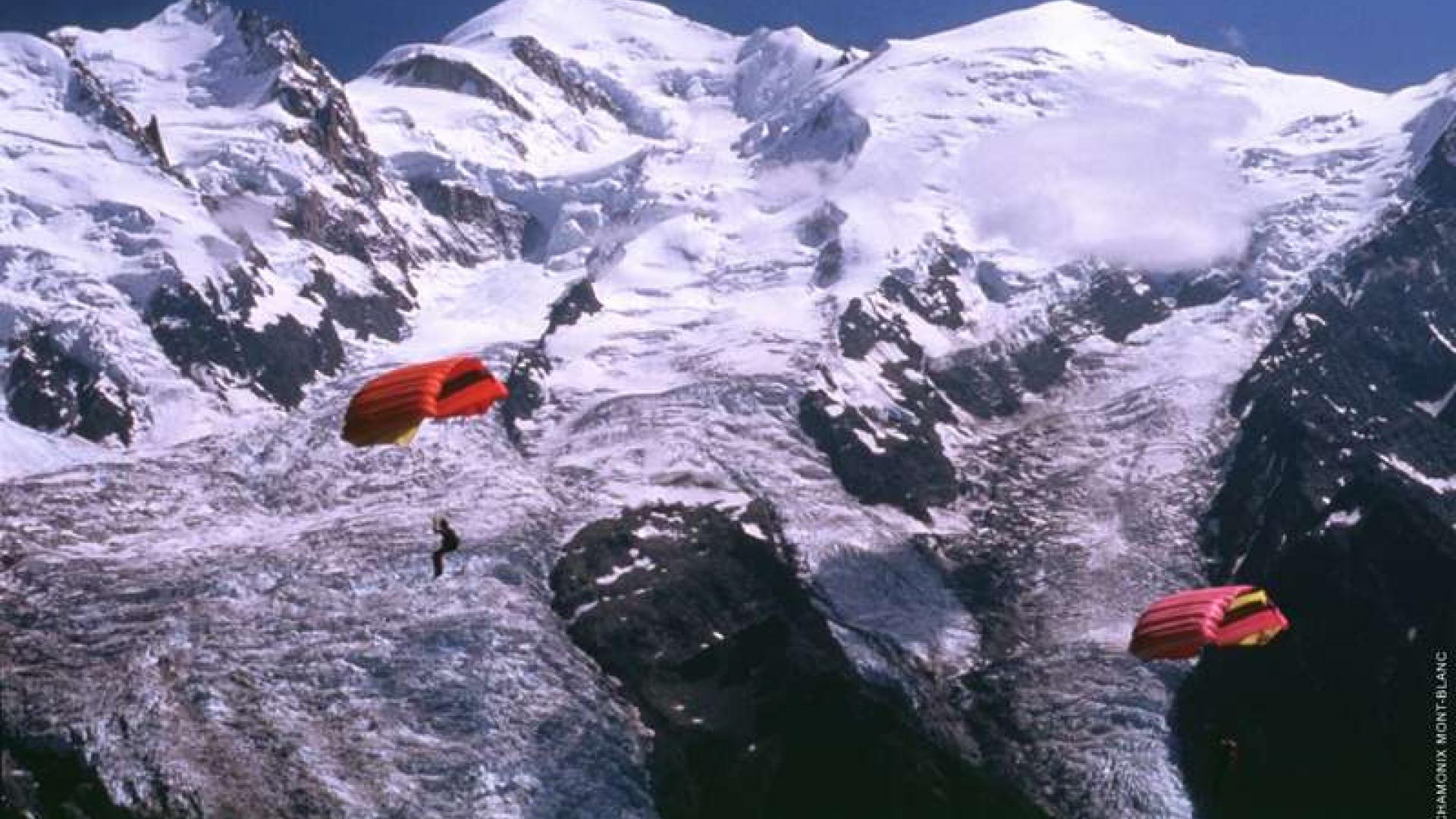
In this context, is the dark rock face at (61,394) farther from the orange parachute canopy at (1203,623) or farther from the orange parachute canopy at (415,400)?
the orange parachute canopy at (1203,623)

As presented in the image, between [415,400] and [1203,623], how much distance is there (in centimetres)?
2892

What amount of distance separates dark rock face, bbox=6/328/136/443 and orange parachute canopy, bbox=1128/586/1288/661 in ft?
404

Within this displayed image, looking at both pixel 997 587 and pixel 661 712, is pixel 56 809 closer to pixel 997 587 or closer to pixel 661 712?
pixel 661 712

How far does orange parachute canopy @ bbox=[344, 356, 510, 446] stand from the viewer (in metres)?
73.3

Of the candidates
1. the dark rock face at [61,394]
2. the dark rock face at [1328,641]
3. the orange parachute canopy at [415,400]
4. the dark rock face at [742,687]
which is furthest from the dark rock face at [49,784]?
the dark rock face at [1328,641]

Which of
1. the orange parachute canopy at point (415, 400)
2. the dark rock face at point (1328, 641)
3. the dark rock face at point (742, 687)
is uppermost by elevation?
the orange parachute canopy at point (415, 400)

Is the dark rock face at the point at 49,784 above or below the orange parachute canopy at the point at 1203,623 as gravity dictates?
below

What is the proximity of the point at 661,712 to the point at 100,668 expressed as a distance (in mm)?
37658

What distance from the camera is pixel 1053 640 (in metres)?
171

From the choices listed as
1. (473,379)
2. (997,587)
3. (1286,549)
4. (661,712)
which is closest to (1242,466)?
(1286,549)

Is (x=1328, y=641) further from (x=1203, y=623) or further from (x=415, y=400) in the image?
(x=415, y=400)

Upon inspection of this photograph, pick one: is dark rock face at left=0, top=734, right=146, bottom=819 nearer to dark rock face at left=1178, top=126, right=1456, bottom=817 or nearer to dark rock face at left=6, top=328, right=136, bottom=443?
dark rock face at left=6, top=328, right=136, bottom=443

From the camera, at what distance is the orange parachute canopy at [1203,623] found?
260 ft

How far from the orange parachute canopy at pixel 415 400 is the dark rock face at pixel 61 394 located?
116248mm
